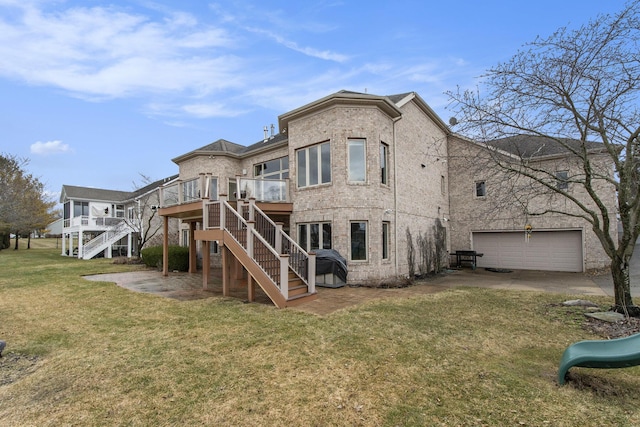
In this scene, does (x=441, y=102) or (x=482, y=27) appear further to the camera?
(x=482, y=27)

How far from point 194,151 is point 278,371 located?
602 inches

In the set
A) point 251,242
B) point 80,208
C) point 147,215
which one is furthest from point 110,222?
point 251,242

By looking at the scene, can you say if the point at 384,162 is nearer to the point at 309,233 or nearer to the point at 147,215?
the point at 309,233

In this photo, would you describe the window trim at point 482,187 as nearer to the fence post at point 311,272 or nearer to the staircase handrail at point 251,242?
the fence post at point 311,272

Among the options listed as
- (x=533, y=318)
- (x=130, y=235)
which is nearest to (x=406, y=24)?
(x=533, y=318)

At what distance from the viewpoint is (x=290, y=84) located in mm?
14906

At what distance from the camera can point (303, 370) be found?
437cm

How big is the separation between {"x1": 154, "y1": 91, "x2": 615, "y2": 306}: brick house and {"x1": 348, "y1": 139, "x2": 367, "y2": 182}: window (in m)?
0.04

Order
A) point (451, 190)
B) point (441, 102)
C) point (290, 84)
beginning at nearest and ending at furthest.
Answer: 1. point (441, 102)
2. point (290, 84)
3. point (451, 190)

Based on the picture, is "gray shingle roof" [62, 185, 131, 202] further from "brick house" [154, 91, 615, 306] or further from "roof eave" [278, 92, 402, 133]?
"roof eave" [278, 92, 402, 133]

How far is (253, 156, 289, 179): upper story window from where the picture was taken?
1469cm

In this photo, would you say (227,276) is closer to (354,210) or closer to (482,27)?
(354,210)

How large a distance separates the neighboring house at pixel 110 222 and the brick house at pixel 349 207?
10652mm

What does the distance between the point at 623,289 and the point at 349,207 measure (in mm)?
7500
